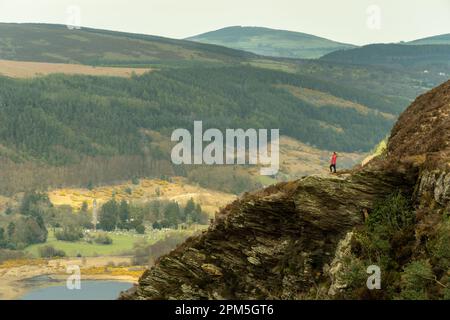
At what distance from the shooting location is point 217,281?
141ft

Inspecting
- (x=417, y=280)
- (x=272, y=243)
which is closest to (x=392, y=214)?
(x=417, y=280)

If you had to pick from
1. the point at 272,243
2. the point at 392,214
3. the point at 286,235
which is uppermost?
the point at 392,214

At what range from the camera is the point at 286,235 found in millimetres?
42750

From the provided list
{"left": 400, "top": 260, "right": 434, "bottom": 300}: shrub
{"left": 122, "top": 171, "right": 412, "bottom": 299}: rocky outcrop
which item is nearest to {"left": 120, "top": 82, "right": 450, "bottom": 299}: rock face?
{"left": 122, "top": 171, "right": 412, "bottom": 299}: rocky outcrop

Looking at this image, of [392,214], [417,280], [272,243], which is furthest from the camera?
[272,243]

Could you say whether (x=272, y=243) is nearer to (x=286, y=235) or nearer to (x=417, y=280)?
(x=286, y=235)

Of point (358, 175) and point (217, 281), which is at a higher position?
point (358, 175)

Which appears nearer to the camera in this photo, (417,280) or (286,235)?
(417,280)

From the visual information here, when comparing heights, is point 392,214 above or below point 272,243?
above

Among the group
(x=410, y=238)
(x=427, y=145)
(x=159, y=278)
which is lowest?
(x=159, y=278)

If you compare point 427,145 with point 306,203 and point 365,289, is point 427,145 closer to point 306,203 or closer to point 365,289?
point 306,203

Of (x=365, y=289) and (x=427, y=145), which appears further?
(x=427, y=145)
